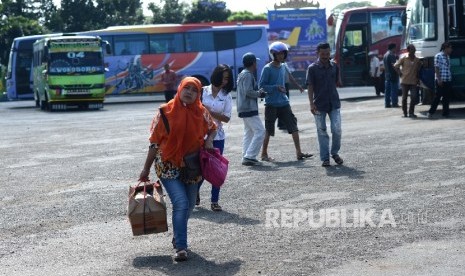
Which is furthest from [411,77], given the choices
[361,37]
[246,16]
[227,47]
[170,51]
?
[246,16]

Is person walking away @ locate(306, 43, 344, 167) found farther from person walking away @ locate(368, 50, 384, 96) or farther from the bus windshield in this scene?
the bus windshield

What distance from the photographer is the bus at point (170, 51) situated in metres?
49.2

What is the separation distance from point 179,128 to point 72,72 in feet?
108

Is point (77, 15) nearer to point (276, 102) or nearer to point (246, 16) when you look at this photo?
point (246, 16)

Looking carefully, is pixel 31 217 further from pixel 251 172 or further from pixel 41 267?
pixel 251 172

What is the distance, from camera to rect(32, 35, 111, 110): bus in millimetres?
41312

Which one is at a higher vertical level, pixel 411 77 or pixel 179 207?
pixel 179 207

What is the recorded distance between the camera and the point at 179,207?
9.11m

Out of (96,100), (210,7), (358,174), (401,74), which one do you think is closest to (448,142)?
(358,174)

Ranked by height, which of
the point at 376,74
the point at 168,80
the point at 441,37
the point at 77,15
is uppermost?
the point at 77,15

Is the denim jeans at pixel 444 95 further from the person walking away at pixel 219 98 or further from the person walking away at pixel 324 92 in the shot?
the person walking away at pixel 219 98

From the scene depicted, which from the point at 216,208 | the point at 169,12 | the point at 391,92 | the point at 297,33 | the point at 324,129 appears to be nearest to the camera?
the point at 216,208

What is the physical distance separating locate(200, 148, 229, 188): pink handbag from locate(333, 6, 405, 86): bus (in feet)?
108

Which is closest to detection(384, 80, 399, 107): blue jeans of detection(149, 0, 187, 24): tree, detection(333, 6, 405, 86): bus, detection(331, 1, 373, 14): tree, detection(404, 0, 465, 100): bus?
detection(404, 0, 465, 100): bus
